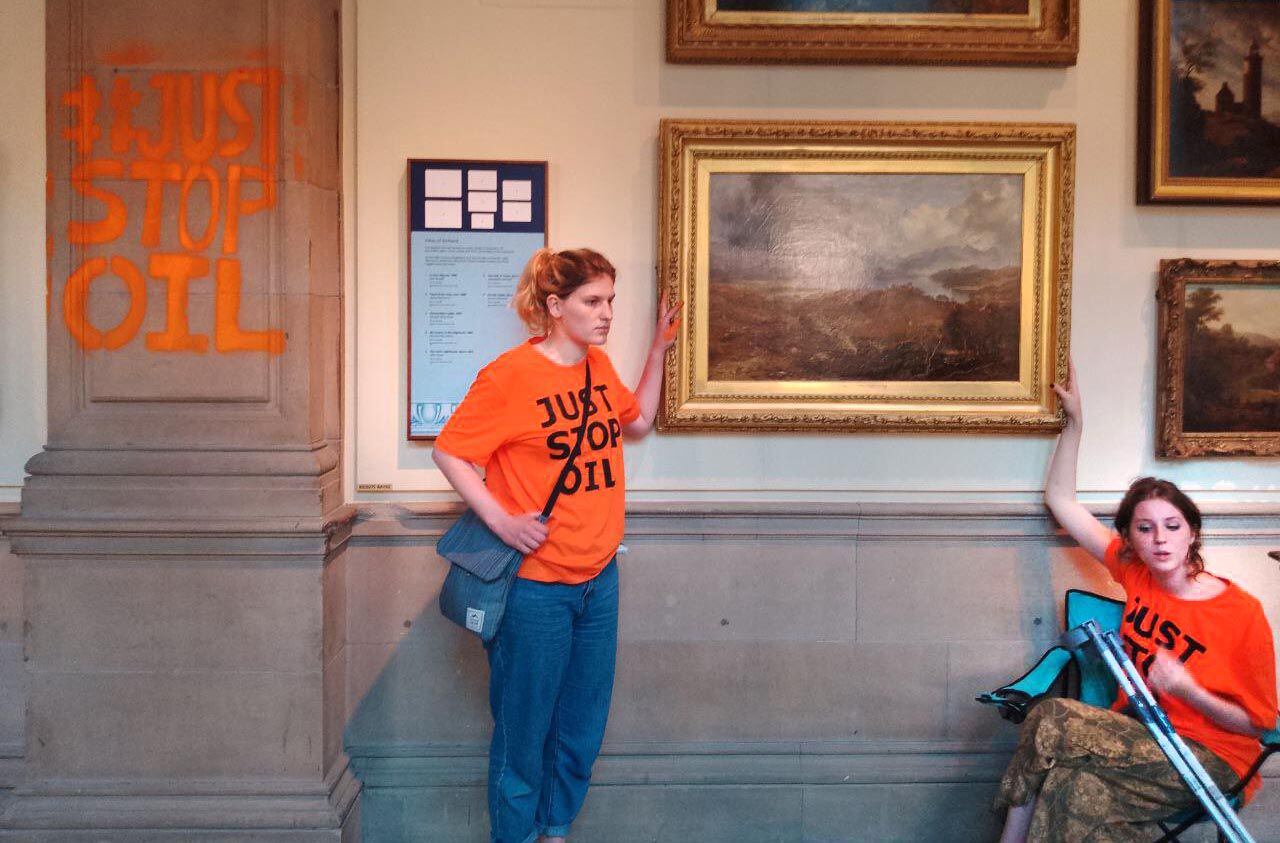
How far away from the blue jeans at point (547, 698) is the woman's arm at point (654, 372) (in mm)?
524

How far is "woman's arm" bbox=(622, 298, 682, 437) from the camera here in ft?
11.1

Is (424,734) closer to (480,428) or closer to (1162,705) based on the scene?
(480,428)

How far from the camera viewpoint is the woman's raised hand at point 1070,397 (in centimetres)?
344

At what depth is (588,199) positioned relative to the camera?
348 centimetres

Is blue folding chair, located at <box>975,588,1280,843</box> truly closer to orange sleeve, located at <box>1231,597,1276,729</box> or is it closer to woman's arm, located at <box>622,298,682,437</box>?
orange sleeve, located at <box>1231,597,1276,729</box>

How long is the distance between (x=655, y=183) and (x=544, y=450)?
1.12m

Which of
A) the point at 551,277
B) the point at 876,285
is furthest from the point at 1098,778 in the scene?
the point at 551,277

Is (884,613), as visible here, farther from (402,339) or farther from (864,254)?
(402,339)

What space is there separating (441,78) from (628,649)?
83.5 inches

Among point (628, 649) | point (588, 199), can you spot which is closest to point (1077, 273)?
point (588, 199)

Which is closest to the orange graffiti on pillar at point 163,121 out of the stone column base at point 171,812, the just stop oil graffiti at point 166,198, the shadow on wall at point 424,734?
the just stop oil graffiti at point 166,198

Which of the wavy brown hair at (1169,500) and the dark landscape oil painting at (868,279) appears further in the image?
the dark landscape oil painting at (868,279)

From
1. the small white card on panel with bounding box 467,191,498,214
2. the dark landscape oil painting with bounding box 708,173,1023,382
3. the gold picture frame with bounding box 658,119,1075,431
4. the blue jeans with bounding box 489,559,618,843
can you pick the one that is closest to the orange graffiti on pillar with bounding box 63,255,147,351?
the small white card on panel with bounding box 467,191,498,214

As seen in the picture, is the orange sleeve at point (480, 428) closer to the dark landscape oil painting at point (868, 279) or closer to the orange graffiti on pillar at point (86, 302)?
the dark landscape oil painting at point (868, 279)
